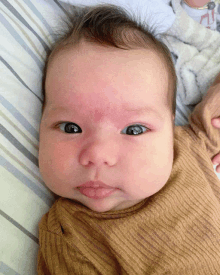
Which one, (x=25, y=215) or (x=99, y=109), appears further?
(x=25, y=215)

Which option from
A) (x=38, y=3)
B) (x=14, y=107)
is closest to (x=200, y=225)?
(x=14, y=107)

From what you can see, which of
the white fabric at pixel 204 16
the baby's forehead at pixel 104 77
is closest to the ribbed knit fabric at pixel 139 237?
the baby's forehead at pixel 104 77

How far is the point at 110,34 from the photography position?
0.82 m

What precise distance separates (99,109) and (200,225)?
1.69ft

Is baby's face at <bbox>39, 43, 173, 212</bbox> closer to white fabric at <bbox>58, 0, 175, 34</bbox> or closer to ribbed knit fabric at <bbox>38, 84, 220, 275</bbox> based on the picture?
ribbed knit fabric at <bbox>38, 84, 220, 275</bbox>

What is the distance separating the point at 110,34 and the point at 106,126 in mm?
304

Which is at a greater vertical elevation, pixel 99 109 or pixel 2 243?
pixel 99 109

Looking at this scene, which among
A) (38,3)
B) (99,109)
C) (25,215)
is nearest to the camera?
(99,109)

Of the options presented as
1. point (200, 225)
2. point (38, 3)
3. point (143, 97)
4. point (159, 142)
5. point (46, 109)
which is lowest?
point (200, 225)

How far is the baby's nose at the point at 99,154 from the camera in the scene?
2.29 feet

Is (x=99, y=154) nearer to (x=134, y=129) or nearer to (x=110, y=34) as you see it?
(x=134, y=129)

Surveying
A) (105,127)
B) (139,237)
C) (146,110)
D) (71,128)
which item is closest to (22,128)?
(71,128)

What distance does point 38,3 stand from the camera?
1.00 m

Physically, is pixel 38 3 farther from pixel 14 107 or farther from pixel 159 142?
pixel 159 142
